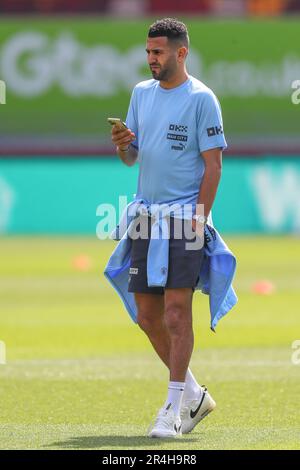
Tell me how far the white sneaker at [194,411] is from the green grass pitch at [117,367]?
98 millimetres

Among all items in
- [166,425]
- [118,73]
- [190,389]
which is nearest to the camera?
[166,425]

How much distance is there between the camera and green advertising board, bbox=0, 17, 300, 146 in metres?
32.5

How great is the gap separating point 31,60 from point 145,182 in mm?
24323

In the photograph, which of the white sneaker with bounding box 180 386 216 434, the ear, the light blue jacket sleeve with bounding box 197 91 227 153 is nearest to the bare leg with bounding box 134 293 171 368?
the white sneaker with bounding box 180 386 216 434

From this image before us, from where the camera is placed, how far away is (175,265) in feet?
27.7

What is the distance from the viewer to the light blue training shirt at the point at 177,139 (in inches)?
332

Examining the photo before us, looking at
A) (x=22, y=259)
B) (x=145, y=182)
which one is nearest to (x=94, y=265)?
(x=22, y=259)

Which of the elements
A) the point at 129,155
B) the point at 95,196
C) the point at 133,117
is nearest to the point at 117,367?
the point at 129,155

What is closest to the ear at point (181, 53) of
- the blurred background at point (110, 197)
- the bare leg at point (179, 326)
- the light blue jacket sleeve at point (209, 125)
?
the light blue jacket sleeve at point (209, 125)

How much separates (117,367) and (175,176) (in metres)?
3.82

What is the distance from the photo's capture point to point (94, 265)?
74.0 feet

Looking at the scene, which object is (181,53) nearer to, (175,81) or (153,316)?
(175,81)

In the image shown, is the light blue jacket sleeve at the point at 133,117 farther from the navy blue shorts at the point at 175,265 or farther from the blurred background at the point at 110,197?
the blurred background at the point at 110,197
